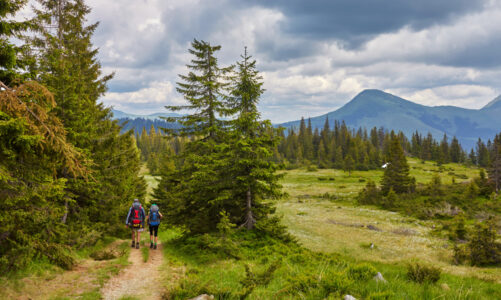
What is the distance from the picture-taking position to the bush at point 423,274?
7014 millimetres

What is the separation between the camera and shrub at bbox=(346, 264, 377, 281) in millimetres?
6564

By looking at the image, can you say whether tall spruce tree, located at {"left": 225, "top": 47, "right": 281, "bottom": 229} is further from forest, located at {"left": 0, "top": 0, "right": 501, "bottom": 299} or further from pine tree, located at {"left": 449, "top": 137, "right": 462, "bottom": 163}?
pine tree, located at {"left": 449, "top": 137, "right": 462, "bottom": 163}

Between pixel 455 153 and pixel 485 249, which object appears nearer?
pixel 485 249

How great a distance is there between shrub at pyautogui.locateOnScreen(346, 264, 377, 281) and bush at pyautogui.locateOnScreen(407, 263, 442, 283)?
134 cm

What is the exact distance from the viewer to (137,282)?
836 centimetres

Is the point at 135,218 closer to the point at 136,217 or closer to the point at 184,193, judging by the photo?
the point at 136,217

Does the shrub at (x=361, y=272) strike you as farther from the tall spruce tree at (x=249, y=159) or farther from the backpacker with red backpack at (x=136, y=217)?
the backpacker with red backpack at (x=136, y=217)

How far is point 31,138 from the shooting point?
5.77m

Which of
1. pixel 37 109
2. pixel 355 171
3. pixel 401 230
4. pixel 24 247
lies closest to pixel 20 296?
pixel 24 247

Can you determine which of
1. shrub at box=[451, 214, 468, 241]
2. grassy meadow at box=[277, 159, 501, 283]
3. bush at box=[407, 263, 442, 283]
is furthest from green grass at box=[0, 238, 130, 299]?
shrub at box=[451, 214, 468, 241]

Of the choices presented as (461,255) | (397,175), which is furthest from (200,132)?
(397,175)

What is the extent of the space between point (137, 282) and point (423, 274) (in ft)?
28.5

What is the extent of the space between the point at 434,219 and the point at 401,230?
9.43 metres

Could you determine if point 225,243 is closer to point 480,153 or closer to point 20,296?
point 20,296
